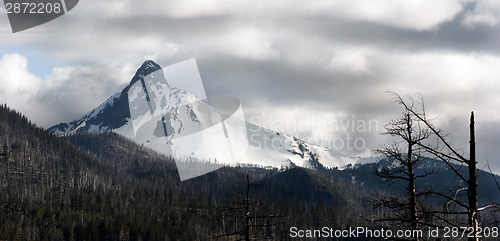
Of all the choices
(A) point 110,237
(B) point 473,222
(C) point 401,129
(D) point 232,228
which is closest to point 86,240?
(A) point 110,237

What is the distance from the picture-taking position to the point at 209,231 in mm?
185625

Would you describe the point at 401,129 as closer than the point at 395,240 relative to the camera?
No

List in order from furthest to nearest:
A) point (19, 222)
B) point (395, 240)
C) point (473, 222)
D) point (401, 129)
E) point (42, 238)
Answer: point (19, 222), point (42, 238), point (401, 129), point (395, 240), point (473, 222)

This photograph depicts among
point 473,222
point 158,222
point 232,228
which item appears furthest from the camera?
point 232,228

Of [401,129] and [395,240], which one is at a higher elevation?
[401,129]

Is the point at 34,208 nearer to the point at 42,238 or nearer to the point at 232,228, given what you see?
the point at 42,238

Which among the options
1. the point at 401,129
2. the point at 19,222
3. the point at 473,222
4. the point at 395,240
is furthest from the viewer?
the point at 19,222

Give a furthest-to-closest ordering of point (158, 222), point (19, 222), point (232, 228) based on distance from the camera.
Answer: point (232, 228), point (158, 222), point (19, 222)

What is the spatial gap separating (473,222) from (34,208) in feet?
642

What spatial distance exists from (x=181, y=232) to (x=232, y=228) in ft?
102

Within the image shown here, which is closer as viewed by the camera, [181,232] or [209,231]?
[181,232]

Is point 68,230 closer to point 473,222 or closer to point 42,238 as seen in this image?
point 42,238

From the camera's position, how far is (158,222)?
18275 centimetres

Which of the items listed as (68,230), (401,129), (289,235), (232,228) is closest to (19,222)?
(68,230)
